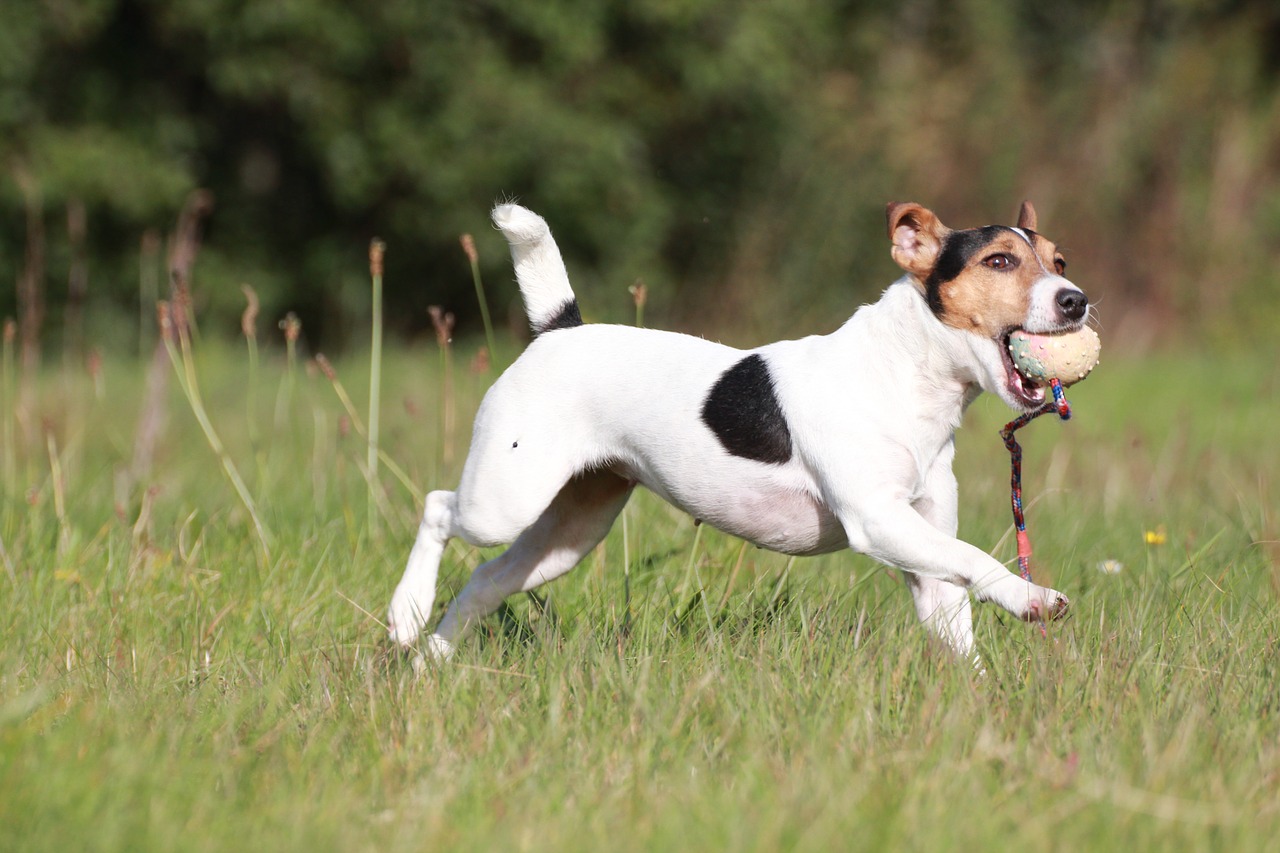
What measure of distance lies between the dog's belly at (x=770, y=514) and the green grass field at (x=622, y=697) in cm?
24

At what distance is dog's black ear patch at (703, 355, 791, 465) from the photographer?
13.3ft

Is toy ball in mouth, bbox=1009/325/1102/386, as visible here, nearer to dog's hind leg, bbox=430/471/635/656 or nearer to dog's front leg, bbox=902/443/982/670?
dog's front leg, bbox=902/443/982/670

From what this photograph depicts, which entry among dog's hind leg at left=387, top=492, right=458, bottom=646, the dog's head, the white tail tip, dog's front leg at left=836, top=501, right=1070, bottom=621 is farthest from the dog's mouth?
dog's hind leg at left=387, top=492, right=458, bottom=646

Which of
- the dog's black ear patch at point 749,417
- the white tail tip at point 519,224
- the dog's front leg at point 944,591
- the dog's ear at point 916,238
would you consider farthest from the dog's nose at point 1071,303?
the white tail tip at point 519,224

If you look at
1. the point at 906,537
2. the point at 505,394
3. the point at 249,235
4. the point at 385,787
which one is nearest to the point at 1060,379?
the point at 906,537

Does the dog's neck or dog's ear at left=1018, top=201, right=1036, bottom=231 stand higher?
dog's ear at left=1018, top=201, right=1036, bottom=231

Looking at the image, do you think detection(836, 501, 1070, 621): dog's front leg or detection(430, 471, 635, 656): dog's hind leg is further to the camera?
detection(430, 471, 635, 656): dog's hind leg

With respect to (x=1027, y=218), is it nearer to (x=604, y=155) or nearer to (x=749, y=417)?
(x=749, y=417)

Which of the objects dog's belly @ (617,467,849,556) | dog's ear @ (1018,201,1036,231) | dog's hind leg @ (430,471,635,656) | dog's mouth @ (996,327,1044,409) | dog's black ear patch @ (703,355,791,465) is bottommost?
dog's hind leg @ (430,471,635,656)

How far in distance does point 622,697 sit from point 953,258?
151cm

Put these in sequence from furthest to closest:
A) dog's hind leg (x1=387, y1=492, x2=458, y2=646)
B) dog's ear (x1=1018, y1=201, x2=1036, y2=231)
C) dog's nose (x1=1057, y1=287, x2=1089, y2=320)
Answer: dog's hind leg (x1=387, y1=492, x2=458, y2=646) < dog's ear (x1=1018, y1=201, x2=1036, y2=231) < dog's nose (x1=1057, y1=287, x2=1089, y2=320)

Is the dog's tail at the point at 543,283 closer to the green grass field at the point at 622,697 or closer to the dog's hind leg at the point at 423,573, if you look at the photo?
the dog's hind leg at the point at 423,573

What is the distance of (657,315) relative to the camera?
597 inches

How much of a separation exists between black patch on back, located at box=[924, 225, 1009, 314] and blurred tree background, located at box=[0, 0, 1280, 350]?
28.1 ft
